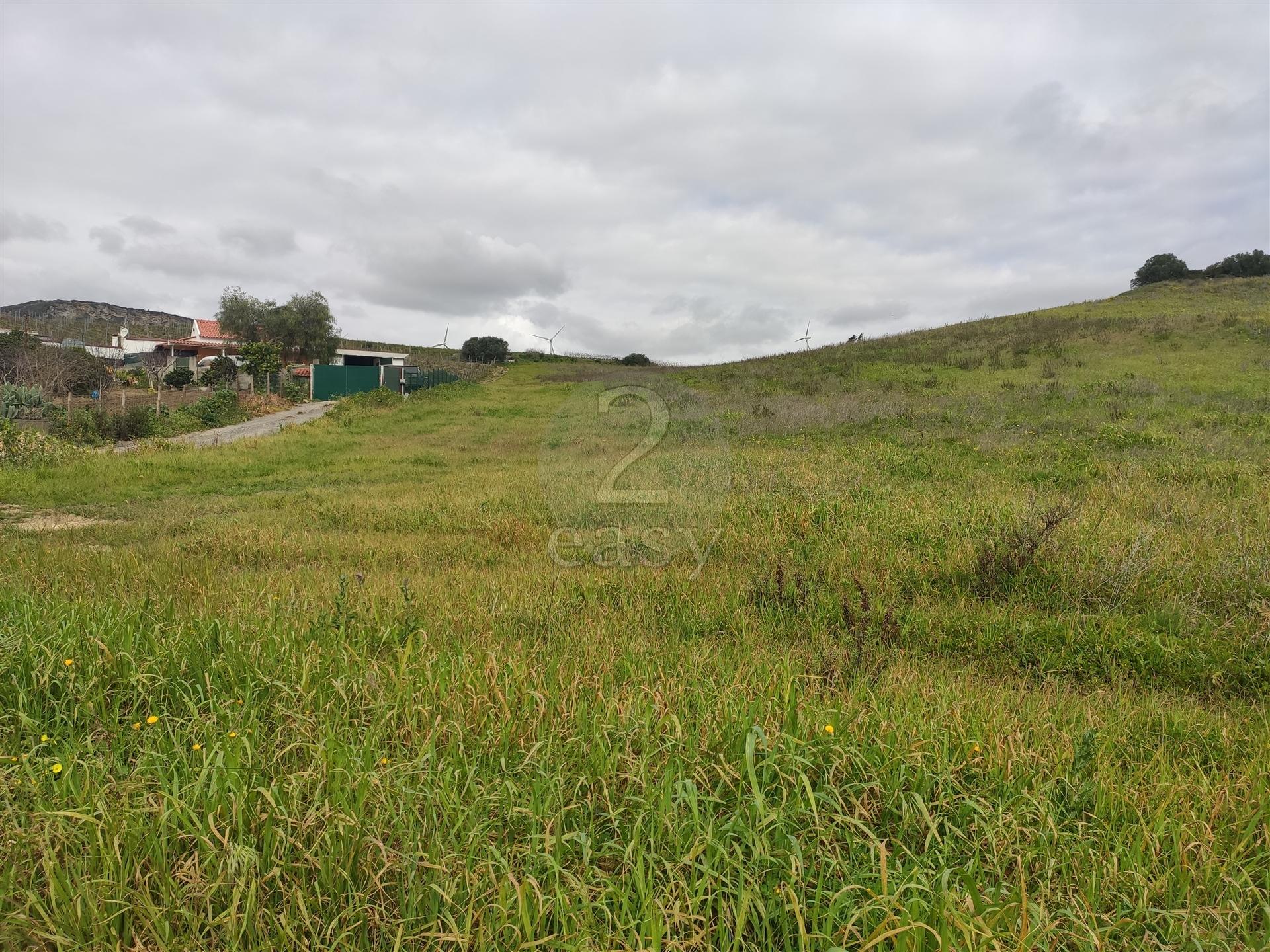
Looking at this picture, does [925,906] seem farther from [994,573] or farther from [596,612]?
[994,573]

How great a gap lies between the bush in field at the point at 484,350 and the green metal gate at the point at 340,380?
1273 inches

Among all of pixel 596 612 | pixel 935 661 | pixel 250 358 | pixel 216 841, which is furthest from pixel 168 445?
pixel 250 358

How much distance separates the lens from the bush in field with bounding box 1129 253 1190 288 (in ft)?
169

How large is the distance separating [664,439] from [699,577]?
9.39 metres

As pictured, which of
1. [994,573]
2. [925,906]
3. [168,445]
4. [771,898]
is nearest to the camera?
[925,906]

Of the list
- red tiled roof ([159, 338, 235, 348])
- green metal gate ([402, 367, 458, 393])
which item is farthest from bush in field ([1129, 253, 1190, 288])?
red tiled roof ([159, 338, 235, 348])

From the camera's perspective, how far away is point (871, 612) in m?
4.66

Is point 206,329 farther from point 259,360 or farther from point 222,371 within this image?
point 259,360

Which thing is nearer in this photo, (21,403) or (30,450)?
(30,450)

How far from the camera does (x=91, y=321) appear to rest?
112 metres

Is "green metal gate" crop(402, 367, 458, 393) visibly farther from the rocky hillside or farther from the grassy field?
the rocky hillside

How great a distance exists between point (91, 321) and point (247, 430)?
124877 mm

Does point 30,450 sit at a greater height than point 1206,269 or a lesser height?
lesser

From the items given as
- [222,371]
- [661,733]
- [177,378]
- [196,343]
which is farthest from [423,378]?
[661,733]
